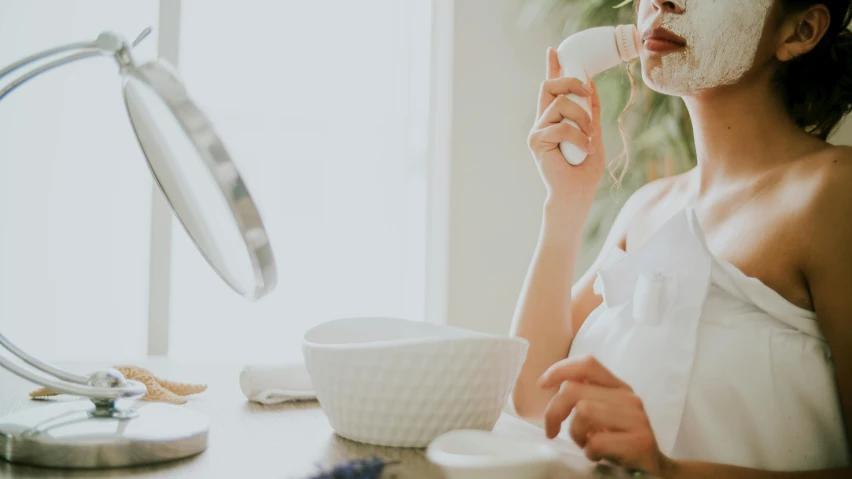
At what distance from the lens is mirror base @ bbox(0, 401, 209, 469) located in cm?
47

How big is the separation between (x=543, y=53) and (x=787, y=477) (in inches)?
73.3

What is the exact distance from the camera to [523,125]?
2295 mm

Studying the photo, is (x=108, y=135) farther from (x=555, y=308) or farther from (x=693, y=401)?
(x=693, y=401)

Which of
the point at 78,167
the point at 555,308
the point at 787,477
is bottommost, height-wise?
the point at 787,477

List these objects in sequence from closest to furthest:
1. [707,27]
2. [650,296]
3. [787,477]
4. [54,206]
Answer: [787,477]
[650,296]
[707,27]
[54,206]

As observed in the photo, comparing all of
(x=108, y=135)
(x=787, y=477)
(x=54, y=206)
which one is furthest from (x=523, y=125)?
(x=787, y=477)

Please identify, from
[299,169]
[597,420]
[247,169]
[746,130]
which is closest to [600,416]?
[597,420]

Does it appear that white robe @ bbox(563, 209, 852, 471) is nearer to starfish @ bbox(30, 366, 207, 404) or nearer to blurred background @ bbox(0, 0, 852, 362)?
starfish @ bbox(30, 366, 207, 404)

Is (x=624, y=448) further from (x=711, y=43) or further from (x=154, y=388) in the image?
Answer: (x=711, y=43)

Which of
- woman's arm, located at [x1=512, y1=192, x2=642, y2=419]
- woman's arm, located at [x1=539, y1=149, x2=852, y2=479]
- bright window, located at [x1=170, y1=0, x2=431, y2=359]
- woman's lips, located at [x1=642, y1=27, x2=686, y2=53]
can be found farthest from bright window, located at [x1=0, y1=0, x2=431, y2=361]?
woman's arm, located at [x1=539, y1=149, x2=852, y2=479]

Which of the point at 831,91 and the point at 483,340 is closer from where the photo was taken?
the point at 483,340

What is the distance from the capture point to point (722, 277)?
0.72 metres

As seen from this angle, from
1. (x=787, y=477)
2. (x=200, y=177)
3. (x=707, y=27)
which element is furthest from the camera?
(x=707, y=27)

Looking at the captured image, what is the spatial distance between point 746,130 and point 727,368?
1.10ft
